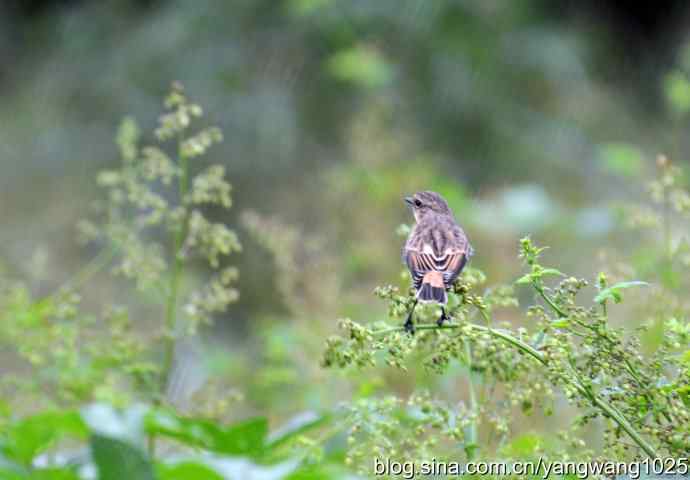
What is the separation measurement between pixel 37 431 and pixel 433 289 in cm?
81

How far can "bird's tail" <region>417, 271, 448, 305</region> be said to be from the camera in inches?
88.4

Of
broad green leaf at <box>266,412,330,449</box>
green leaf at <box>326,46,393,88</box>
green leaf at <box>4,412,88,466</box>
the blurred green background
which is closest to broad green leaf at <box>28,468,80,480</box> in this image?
green leaf at <box>4,412,88,466</box>

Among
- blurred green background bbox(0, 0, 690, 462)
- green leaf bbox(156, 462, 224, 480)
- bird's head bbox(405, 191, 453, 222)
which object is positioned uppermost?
blurred green background bbox(0, 0, 690, 462)

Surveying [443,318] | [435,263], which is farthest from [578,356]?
[435,263]

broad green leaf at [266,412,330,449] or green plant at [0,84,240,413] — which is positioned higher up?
green plant at [0,84,240,413]

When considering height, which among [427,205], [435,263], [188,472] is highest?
[427,205]

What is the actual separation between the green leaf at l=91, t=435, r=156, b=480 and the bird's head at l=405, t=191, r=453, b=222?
161 centimetres

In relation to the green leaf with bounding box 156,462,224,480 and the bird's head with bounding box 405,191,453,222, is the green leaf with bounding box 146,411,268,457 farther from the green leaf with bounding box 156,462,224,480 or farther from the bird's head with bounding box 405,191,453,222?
the bird's head with bounding box 405,191,453,222

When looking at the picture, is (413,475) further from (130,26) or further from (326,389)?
(130,26)

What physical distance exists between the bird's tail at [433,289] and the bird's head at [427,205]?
2.71ft

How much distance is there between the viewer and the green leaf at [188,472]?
5.60 feet

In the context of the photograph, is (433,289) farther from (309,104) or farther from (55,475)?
(309,104)

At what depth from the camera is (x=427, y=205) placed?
3400 mm

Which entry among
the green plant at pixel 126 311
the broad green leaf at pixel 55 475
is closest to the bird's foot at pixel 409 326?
the broad green leaf at pixel 55 475
